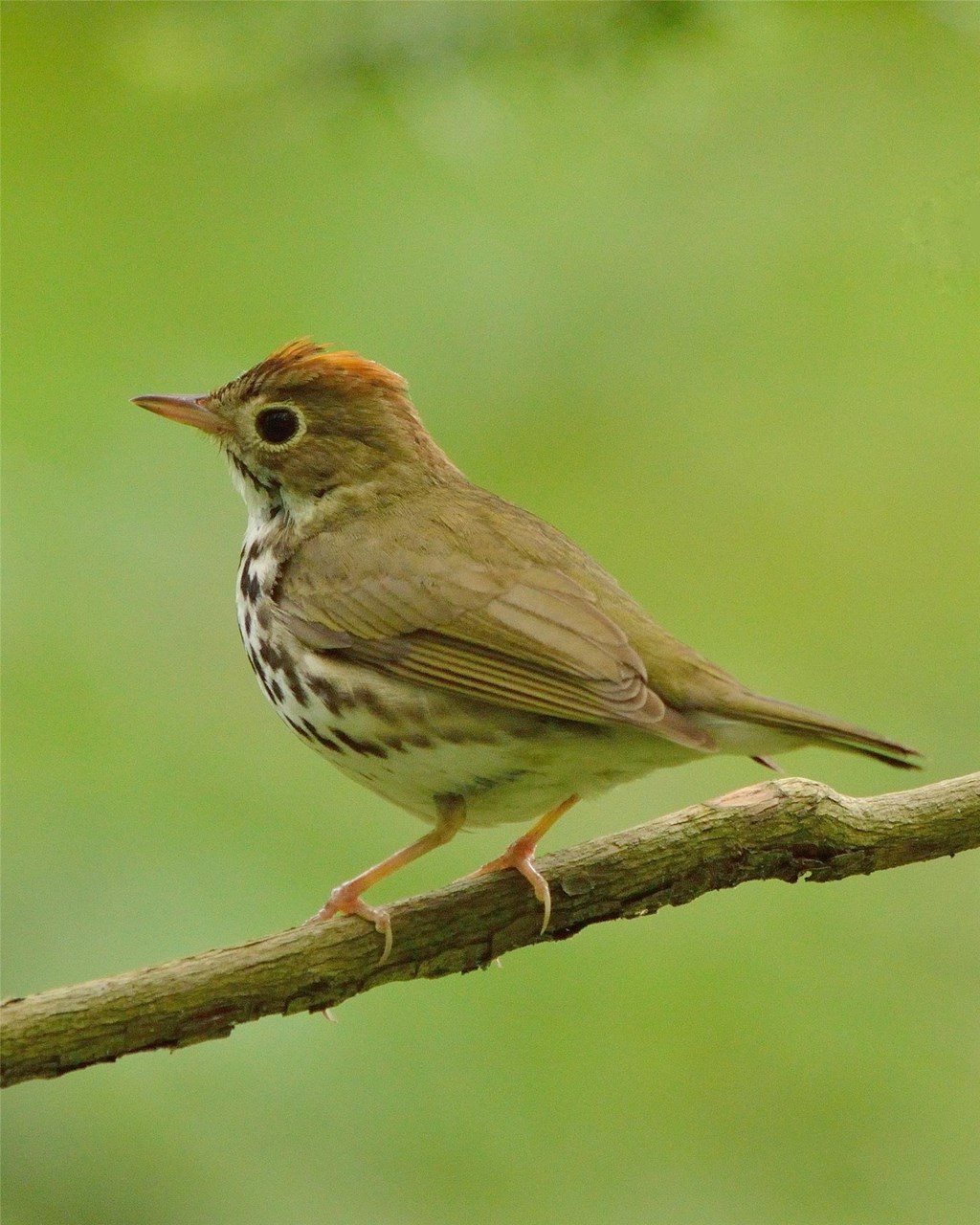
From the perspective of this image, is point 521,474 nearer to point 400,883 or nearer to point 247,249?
point 247,249

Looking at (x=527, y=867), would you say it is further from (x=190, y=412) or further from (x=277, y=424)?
(x=190, y=412)

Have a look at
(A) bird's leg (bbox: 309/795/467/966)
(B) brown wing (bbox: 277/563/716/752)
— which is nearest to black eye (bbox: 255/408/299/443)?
(B) brown wing (bbox: 277/563/716/752)

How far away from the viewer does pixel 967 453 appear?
18.9ft

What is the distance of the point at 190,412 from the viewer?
14.1 ft

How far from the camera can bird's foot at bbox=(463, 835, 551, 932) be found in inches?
139

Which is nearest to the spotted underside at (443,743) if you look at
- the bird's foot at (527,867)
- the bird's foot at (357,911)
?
the bird's foot at (527,867)

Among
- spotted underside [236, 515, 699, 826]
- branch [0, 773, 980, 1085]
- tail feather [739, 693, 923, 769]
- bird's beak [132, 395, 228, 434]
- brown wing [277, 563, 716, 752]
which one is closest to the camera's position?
tail feather [739, 693, 923, 769]

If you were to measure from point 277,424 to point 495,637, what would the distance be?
1.02m

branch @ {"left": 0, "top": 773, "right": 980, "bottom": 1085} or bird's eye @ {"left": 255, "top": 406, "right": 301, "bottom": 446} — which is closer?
branch @ {"left": 0, "top": 773, "right": 980, "bottom": 1085}

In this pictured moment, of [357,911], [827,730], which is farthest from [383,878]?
[827,730]

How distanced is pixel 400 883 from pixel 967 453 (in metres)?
2.68

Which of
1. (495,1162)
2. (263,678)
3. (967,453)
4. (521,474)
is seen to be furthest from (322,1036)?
(967,453)

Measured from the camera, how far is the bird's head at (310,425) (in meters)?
4.31

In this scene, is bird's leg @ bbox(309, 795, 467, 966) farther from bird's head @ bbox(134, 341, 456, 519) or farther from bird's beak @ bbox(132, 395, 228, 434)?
bird's beak @ bbox(132, 395, 228, 434)
